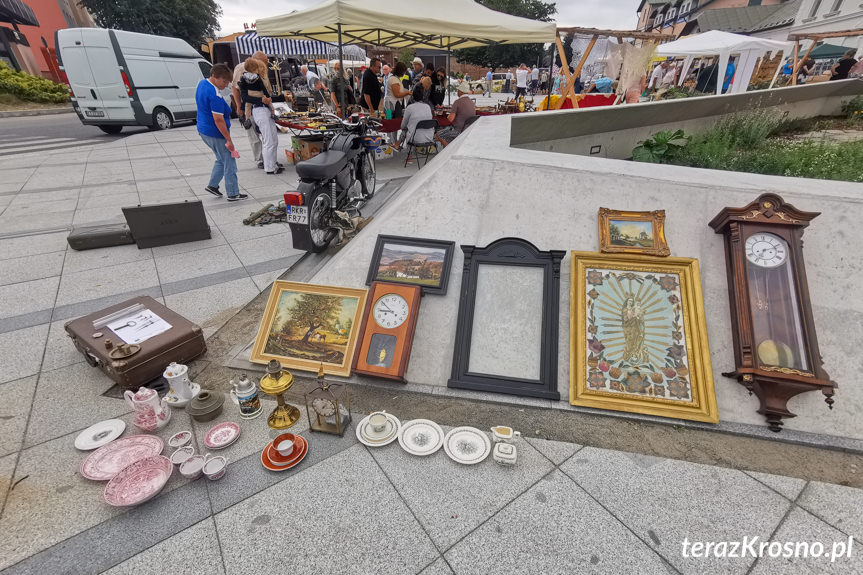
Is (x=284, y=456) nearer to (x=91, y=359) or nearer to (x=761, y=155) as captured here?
(x=91, y=359)

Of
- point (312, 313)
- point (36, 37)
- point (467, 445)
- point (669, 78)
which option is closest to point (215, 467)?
point (312, 313)

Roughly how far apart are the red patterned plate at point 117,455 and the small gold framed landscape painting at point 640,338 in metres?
2.89

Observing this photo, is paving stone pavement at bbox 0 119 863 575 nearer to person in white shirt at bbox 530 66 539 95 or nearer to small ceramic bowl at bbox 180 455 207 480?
small ceramic bowl at bbox 180 455 207 480

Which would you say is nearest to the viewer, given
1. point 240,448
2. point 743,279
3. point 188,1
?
point 240,448

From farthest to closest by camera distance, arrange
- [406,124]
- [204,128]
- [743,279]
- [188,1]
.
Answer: [188,1] < [406,124] < [204,128] < [743,279]

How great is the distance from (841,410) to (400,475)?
3.07 m

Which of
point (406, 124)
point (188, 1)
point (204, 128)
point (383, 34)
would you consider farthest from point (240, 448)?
point (188, 1)

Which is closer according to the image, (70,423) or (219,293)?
(70,423)

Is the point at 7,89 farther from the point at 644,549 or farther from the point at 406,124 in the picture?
the point at 644,549

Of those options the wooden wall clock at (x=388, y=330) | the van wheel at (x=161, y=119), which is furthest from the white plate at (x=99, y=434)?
the van wheel at (x=161, y=119)

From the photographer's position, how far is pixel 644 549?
6.21 feet

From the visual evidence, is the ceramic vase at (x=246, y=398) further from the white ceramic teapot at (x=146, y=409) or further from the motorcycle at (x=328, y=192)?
the motorcycle at (x=328, y=192)

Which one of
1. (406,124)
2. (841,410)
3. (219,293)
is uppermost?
(406,124)

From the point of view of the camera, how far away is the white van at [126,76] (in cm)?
1130
